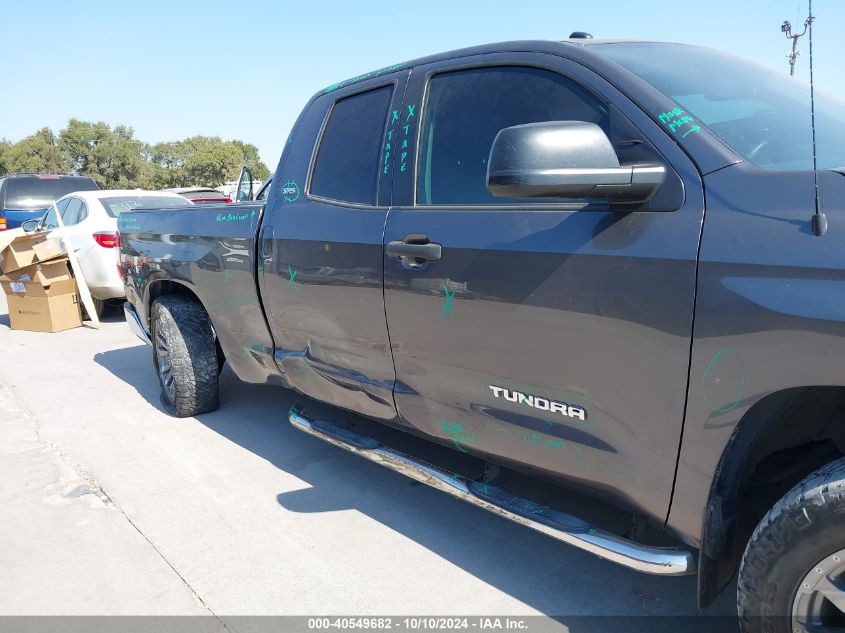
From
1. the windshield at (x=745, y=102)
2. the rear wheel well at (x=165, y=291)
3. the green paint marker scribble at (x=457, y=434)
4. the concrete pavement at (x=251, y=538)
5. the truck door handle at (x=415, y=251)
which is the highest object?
the windshield at (x=745, y=102)

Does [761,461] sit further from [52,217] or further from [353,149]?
[52,217]

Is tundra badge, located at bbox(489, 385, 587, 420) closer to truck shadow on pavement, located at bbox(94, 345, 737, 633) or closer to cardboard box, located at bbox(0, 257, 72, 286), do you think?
truck shadow on pavement, located at bbox(94, 345, 737, 633)

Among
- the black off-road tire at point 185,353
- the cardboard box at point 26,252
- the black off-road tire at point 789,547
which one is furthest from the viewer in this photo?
the cardboard box at point 26,252

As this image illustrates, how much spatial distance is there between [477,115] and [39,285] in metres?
6.87

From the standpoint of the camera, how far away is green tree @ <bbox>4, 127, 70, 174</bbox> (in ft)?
154

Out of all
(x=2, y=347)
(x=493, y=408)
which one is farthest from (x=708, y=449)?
(x=2, y=347)

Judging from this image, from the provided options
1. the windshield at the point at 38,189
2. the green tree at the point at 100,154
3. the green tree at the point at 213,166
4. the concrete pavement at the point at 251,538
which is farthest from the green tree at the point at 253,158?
the concrete pavement at the point at 251,538

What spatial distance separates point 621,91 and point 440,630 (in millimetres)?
1894

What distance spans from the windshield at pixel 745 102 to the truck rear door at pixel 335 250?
3.42 feet

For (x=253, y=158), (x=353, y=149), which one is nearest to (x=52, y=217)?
(x=353, y=149)

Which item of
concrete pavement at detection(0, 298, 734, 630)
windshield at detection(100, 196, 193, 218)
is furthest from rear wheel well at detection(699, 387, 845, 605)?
windshield at detection(100, 196, 193, 218)

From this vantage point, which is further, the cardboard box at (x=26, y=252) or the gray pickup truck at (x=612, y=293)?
the cardboard box at (x=26, y=252)

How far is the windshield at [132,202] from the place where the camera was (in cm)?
795

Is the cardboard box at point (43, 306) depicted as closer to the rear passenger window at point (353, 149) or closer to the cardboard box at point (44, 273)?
the cardboard box at point (44, 273)
